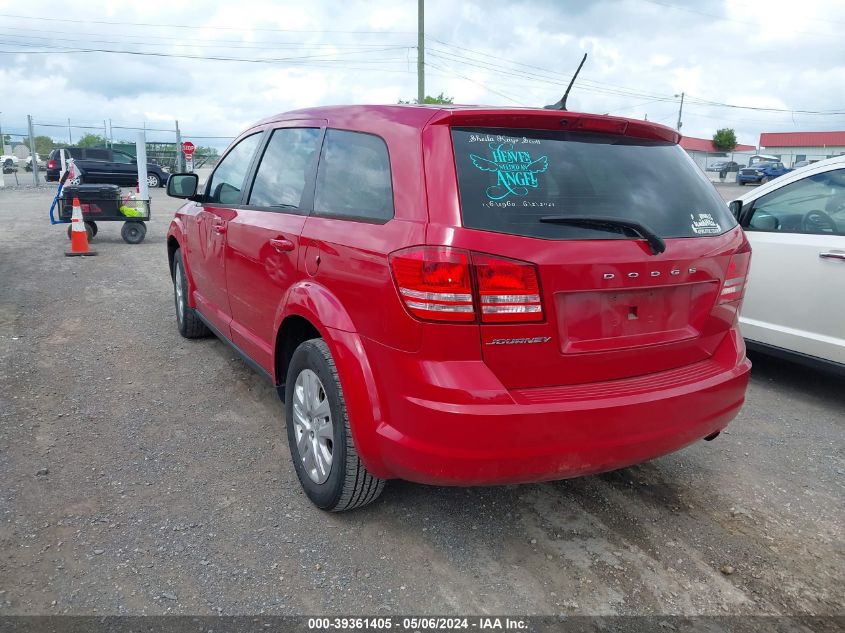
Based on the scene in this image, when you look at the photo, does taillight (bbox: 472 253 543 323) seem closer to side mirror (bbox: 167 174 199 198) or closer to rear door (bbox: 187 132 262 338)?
rear door (bbox: 187 132 262 338)

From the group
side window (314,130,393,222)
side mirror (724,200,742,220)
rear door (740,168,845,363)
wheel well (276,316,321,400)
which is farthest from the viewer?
side mirror (724,200,742,220)

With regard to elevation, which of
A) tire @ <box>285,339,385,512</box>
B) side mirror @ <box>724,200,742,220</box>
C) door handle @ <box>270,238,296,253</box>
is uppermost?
side mirror @ <box>724,200,742,220</box>

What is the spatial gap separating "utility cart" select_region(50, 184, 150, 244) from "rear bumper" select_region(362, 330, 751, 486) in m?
10.1

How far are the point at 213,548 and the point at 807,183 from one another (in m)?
4.63

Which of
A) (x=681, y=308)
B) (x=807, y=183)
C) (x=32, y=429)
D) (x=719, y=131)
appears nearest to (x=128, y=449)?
(x=32, y=429)

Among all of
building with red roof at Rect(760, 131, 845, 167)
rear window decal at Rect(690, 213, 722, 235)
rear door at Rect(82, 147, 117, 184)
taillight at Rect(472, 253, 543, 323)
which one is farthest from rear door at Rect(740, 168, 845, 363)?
building with red roof at Rect(760, 131, 845, 167)

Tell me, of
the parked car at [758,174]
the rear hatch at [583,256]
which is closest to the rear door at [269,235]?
the rear hatch at [583,256]

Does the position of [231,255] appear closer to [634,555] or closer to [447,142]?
[447,142]

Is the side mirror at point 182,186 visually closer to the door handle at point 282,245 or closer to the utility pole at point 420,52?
the door handle at point 282,245

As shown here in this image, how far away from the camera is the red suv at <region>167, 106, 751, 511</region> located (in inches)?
91.4

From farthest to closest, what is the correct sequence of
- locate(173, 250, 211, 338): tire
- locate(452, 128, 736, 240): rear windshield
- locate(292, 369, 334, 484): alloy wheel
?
locate(173, 250, 211, 338): tire < locate(292, 369, 334, 484): alloy wheel < locate(452, 128, 736, 240): rear windshield

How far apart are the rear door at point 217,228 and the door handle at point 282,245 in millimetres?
863

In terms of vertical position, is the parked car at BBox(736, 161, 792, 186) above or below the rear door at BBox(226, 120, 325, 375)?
above

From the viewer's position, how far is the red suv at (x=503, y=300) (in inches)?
91.4
